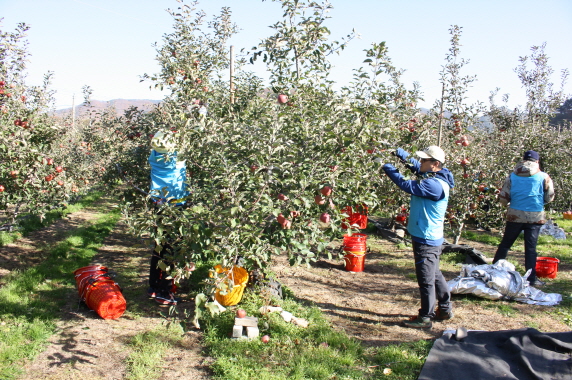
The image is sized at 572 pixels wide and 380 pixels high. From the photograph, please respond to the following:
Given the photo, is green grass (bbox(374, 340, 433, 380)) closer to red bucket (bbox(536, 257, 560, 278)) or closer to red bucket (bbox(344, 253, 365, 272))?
red bucket (bbox(344, 253, 365, 272))

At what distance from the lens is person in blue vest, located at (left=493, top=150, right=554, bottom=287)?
5047 millimetres

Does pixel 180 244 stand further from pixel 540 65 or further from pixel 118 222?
pixel 540 65

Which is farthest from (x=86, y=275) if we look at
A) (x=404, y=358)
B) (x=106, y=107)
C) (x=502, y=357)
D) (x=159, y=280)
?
(x=106, y=107)

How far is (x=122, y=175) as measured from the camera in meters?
6.05

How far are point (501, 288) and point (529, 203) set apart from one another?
1204 millimetres

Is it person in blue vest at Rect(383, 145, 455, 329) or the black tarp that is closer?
the black tarp

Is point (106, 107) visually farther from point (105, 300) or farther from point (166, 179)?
point (105, 300)

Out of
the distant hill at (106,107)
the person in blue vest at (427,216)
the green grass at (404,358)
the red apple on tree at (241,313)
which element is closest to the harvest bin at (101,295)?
the red apple on tree at (241,313)

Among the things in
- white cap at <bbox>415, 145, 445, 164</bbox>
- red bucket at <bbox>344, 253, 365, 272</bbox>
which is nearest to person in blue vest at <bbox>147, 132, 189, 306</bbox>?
white cap at <bbox>415, 145, 445, 164</bbox>

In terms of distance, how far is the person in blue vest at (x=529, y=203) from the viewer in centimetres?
505

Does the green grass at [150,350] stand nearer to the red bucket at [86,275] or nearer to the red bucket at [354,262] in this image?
the red bucket at [86,275]

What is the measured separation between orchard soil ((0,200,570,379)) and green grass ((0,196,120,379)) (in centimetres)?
11

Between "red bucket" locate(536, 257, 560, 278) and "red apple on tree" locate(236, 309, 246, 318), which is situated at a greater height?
"red bucket" locate(536, 257, 560, 278)

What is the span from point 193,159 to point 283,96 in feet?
3.26
